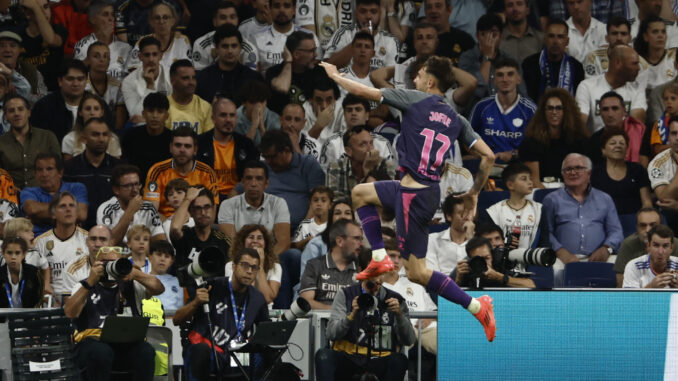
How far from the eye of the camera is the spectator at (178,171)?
12867 mm

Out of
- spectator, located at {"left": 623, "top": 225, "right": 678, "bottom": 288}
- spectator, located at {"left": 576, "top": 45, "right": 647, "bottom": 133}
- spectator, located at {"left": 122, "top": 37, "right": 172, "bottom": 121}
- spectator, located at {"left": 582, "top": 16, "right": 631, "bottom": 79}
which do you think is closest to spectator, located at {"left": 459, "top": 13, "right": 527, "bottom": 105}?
spectator, located at {"left": 576, "top": 45, "right": 647, "bottom": 133}

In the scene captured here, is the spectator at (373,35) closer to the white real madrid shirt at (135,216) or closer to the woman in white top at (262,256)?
the white real madrid shirt at (135,216)

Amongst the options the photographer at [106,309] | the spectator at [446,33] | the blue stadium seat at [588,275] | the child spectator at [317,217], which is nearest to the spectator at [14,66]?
the child spectator at [317,217]

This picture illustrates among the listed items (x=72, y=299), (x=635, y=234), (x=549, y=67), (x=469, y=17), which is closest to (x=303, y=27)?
(x=469, y=17)

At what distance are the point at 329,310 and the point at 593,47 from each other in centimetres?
656

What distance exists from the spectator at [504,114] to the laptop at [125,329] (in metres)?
5.62

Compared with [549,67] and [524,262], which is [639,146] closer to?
[549,67]

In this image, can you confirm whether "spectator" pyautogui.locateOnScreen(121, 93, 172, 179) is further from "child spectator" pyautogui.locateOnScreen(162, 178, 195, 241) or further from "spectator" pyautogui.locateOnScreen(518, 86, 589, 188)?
"spectator" pyautogui.locateOnScreen(518, 86, 589, 188)

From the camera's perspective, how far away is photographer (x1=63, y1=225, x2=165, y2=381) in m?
9.67

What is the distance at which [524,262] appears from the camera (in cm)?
944

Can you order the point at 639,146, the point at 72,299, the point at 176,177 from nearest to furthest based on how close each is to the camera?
1. the point at 72,299
2. the point at 176,177
3. the point at 639,146

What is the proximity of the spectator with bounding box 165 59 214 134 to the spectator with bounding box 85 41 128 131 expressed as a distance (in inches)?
28.2

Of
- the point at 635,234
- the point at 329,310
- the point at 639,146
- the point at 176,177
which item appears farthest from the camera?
the point at 639,146

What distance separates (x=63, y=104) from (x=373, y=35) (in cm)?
406
